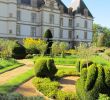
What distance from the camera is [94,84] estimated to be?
13258 millimetres

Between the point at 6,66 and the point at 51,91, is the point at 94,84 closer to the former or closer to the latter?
the point at 51,91

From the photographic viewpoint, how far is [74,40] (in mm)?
60125

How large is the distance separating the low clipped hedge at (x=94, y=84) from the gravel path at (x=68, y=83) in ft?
11.4

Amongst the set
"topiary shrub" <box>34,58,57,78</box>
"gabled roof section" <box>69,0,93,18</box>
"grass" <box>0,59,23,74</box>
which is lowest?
"grass" <box>0,59,23,74</box>

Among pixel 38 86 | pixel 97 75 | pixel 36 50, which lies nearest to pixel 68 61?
pixel 36 50

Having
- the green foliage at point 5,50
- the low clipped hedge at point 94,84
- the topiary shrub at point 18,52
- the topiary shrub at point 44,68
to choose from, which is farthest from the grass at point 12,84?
the topiary shrub at point 18,52

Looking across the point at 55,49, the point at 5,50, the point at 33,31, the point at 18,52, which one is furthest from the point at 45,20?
the point at 5,50

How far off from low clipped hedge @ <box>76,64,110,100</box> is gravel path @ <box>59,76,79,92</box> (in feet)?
11.4

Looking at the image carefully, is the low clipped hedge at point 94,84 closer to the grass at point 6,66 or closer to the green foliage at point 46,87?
the green foliage at point 46,87

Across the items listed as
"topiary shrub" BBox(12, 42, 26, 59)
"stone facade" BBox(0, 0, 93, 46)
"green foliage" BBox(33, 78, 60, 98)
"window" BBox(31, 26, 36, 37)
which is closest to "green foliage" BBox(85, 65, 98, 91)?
"green foliage" BBox(33, 78, 60, 98)

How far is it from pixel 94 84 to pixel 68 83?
6.17m

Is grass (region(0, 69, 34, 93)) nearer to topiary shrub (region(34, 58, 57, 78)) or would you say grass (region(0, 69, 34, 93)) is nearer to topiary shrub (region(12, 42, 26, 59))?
topiary shrub (region(34, 58, 57, 78))

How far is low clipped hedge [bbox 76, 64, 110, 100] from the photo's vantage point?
43.0 ft

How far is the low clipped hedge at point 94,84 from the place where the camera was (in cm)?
1311
